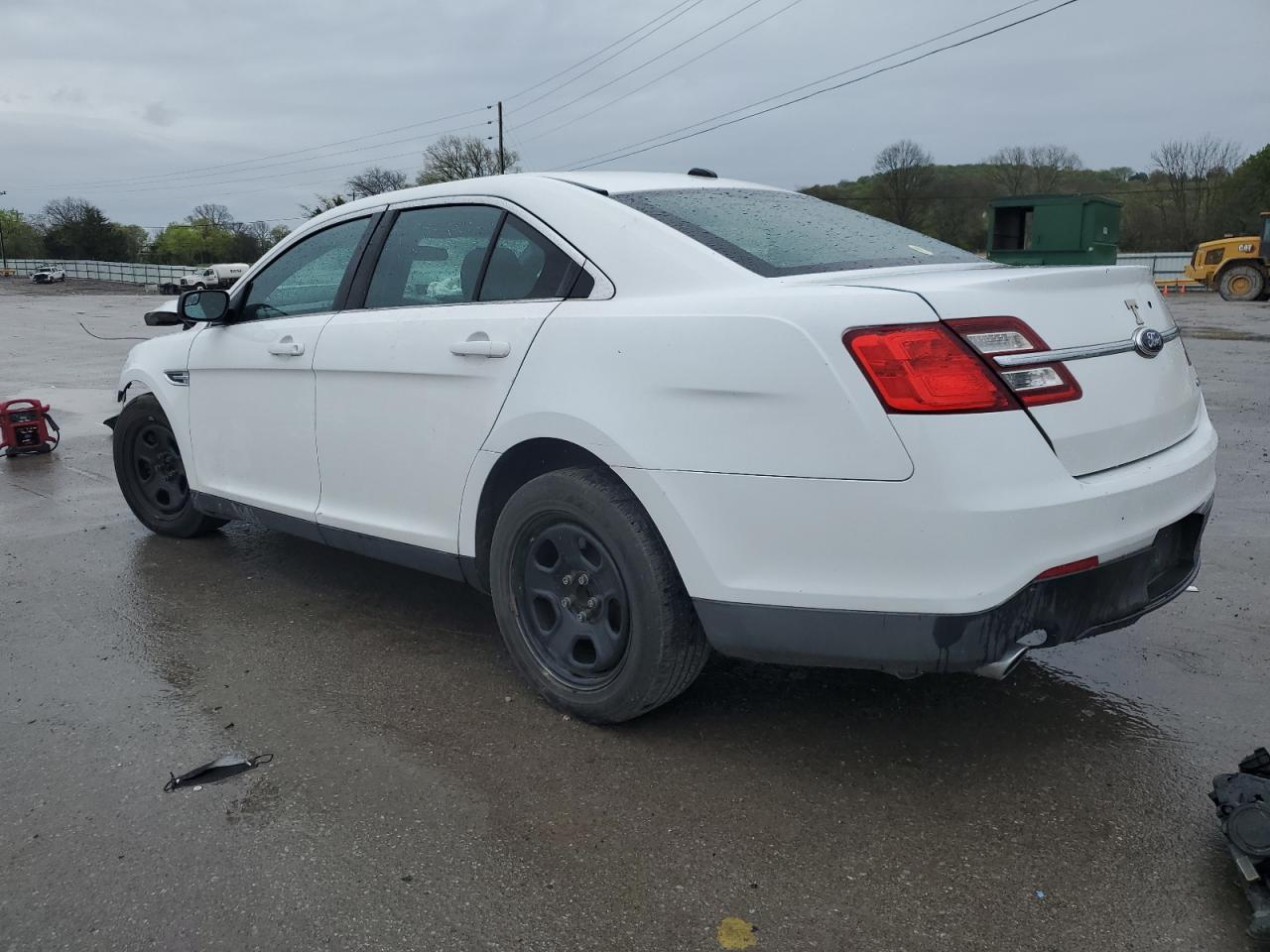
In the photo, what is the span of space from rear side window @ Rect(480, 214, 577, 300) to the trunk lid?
841 millimetres

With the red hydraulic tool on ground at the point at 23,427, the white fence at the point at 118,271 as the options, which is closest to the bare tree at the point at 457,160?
the white fence at the point at 118,271

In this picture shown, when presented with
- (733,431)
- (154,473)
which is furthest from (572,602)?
(154,473)

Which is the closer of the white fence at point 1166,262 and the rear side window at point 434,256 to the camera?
the rear side window at point 434,256

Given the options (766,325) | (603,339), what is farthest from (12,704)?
(766,325)

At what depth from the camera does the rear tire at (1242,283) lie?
3058 cm

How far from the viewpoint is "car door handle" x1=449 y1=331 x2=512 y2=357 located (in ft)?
10.4

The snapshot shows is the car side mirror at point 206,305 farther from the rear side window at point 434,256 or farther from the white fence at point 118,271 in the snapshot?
the white fence at point 118,271

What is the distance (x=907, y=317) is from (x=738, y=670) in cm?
159

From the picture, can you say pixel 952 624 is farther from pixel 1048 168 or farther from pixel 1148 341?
pixel 1048 168

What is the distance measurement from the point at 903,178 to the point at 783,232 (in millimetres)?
65684

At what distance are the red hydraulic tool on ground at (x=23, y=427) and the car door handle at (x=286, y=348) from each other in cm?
472

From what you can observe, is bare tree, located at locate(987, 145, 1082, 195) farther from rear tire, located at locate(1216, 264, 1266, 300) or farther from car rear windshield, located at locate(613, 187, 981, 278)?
car rear windshield, located at locate(613, 187, 981, 278)

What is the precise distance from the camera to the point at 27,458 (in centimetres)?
786

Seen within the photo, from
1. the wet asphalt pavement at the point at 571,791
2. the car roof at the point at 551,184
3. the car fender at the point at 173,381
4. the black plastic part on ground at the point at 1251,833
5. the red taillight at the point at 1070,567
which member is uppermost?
the car roof at the point at 551,184
